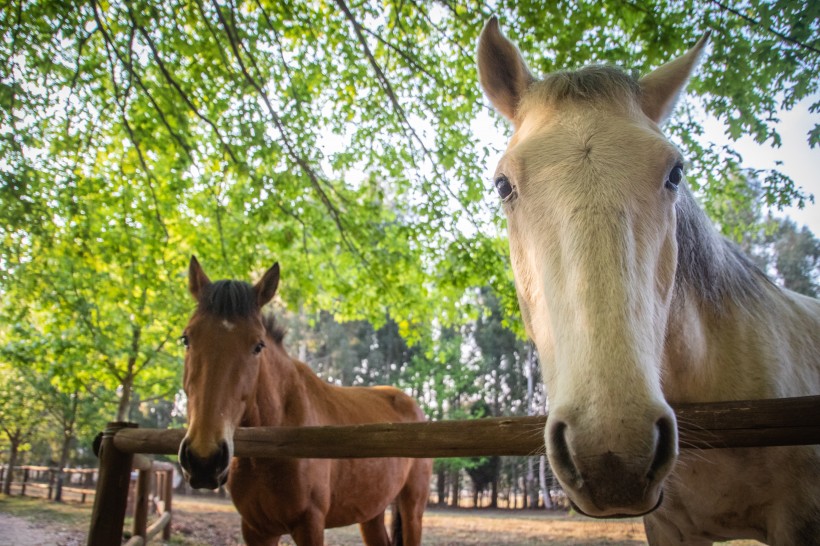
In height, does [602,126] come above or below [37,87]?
below

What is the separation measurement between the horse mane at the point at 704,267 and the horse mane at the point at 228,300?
2.94 m

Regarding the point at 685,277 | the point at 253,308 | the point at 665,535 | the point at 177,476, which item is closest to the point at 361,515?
the point at 253,308

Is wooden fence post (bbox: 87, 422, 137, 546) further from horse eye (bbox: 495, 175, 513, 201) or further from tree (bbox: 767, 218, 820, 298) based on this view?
tree (bbox: 767, 218, 820, 298)

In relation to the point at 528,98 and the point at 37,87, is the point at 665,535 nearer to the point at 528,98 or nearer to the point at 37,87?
the point at 528,98

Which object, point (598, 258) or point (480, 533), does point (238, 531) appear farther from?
point (598, 258)

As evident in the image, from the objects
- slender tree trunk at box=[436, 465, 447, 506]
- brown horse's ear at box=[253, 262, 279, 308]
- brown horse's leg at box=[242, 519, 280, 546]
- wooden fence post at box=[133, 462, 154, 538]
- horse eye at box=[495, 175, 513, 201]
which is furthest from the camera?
slender tree trunk at box=[436, 465, 447, 506]

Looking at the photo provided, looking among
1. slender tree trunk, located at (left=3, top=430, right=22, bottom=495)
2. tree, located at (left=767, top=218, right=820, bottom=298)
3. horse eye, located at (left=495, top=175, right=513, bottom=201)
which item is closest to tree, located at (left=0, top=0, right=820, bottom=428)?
horse eye, located at (left=495, top=175, right=513, bottom=201)

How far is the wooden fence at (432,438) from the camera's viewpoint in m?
1.45

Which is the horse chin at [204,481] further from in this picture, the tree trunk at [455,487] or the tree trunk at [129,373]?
the tree trunk at [455,487]

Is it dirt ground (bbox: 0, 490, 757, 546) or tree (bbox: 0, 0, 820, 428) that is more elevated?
tree (bbox: 0, 0, 820, 428)

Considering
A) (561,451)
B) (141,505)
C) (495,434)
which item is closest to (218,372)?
(495,434)

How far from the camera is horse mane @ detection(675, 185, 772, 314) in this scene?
6.72 feet

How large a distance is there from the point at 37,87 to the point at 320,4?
3594mm

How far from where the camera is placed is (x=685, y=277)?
6.65 ft
